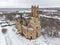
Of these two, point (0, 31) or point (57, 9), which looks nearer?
point (0, 31)

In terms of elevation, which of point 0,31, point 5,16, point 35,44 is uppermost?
point 5,16

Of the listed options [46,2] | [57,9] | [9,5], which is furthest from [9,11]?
[57,9]

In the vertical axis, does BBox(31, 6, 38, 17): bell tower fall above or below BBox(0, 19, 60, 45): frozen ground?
above

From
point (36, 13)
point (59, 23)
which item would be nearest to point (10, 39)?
point (36, 13)

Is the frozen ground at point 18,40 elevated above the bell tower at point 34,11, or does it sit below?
below

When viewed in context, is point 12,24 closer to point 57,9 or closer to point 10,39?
point 10,39

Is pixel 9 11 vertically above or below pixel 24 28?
above

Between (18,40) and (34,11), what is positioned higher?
(34,11)
